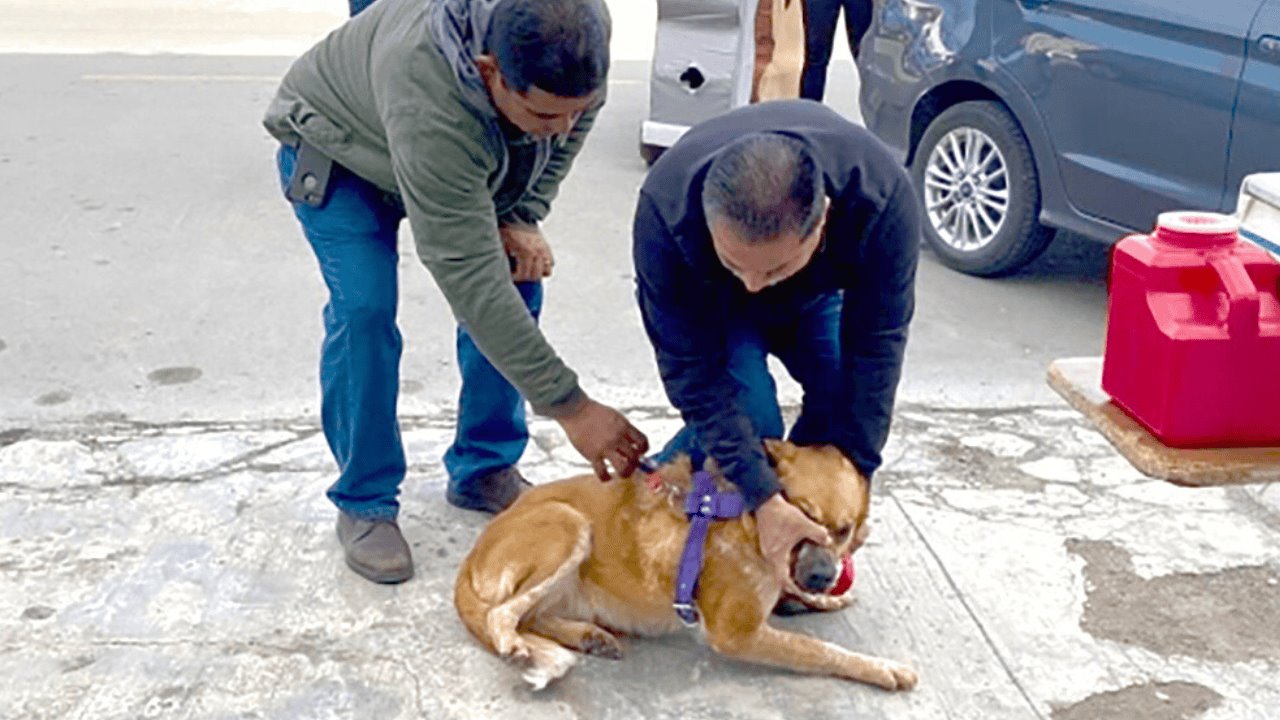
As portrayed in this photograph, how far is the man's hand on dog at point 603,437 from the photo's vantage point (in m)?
3.45

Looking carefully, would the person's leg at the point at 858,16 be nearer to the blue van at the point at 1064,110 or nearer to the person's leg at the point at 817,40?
the person's leg at the point at 817,40

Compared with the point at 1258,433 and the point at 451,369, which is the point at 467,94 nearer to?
the point at 1258,433

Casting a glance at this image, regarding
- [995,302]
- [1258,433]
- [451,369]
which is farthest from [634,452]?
[995,302]

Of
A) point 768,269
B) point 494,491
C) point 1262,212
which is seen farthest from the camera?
point 494,491

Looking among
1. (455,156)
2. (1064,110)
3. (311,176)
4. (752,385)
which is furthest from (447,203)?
(1064,110)

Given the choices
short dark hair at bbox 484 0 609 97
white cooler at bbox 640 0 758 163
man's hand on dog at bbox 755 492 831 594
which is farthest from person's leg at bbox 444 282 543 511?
white cooler at bbox 640 0 758 163

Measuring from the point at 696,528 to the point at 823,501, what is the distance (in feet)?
1.07

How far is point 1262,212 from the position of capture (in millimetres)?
2709

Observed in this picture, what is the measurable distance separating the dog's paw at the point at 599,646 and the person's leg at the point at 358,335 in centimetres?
71

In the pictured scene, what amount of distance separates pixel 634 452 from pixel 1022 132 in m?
3.34

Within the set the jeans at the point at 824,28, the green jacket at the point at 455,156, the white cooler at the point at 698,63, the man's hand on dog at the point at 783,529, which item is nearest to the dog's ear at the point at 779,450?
the man's hand on dog at the point at 783,529

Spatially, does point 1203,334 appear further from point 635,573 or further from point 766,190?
point 635,573

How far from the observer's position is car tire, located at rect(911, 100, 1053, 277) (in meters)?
6.29

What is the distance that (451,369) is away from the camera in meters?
5.38
